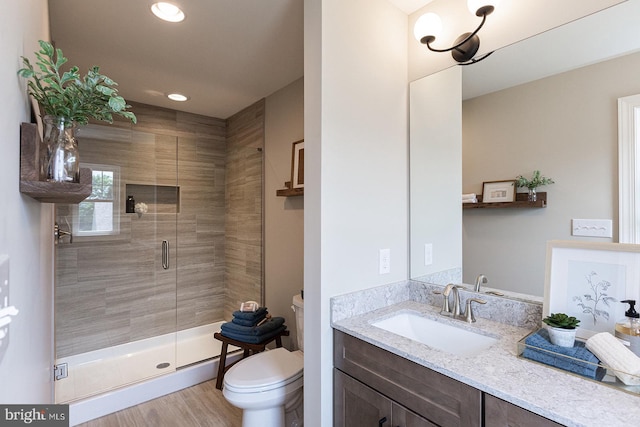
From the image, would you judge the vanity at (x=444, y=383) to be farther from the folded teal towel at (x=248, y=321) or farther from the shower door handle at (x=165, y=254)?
the shower door handle at (x=165, y=254)

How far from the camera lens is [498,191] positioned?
1482 mm

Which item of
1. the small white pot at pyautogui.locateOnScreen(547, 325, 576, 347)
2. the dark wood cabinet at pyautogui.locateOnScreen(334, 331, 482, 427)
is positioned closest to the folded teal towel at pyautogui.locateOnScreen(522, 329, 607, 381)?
the small white pot at pyautogui.locateOnScreen(547, 325, 576, 347)

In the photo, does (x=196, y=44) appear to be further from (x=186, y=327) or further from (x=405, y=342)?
(x=186, y=327)

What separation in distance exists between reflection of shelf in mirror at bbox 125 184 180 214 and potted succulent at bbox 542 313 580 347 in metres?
3.25

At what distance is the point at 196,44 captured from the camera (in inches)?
76.8

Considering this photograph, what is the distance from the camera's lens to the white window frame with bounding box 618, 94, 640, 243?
42.2 inches

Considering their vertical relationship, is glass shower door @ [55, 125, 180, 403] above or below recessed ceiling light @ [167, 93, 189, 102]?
below

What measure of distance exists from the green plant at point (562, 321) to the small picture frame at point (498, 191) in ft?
1.78

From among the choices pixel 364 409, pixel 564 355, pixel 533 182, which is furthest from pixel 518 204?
pixel 364 409

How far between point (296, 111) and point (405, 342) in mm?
1973

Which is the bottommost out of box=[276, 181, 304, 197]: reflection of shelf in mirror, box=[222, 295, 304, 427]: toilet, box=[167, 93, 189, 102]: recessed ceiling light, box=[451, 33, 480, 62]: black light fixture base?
box=[222, 295, 304, 427]: toilet

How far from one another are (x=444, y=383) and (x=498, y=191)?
948 millimetres

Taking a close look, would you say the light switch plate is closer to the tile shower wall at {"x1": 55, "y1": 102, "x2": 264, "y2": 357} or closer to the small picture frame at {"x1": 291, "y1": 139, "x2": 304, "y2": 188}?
the small picture frame at {"x1": 291, "y1": 139, "x2": 304, "y2": 188}

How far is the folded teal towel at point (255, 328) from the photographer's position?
2365 mm
